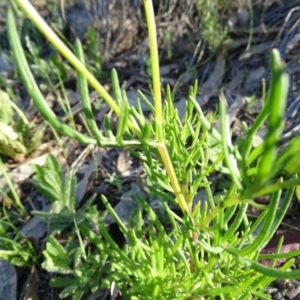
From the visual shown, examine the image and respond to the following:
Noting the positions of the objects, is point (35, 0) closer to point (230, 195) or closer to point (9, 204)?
point (9, 204)

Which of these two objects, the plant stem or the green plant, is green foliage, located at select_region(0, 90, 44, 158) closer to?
the green plant

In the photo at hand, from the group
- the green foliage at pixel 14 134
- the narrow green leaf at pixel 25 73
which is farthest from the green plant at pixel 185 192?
the green foliage at pixel 14 134

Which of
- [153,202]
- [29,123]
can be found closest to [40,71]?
[29,123]

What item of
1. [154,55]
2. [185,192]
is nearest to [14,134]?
[185,192]

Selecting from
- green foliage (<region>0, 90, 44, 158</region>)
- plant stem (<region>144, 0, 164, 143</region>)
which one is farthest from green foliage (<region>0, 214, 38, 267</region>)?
plant stem (<region>144, 0, 164, 143</region>)

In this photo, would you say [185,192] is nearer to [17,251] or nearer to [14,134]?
[17,251]

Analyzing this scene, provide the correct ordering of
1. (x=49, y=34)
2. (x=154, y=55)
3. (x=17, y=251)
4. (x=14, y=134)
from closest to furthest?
(x=49, y=34)
(x=154, y=55)
(x=17, y=251)
(x=14, y=134)

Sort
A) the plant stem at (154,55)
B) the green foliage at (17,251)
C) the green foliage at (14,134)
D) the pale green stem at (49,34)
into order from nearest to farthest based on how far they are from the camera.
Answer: the pale green stem at (49,34), the plant stem at (154,55), the green foliage at (17,251), the green foliage at (14,134)

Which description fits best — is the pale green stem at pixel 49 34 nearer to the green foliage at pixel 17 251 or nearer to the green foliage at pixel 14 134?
the green foliage at pixel 17 251
